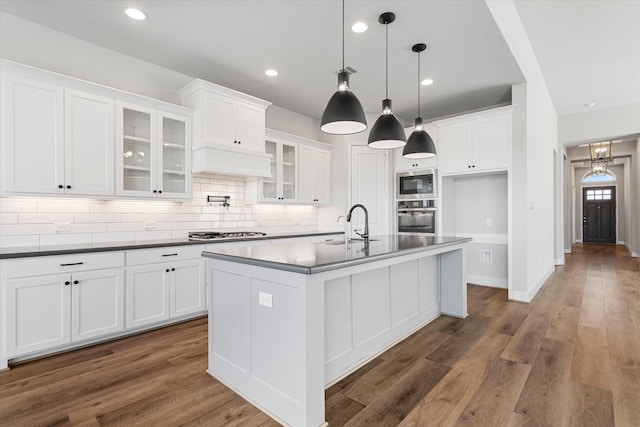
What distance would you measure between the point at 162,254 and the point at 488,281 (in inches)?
184

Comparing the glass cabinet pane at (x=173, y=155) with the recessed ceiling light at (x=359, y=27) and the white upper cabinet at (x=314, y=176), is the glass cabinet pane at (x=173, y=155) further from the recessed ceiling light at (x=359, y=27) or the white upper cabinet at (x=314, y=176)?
the recessed ceiling light at (x=359, y=27)

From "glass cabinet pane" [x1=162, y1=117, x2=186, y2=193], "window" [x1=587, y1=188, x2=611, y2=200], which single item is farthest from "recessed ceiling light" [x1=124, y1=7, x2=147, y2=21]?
"window" [x1=587, y1=188, x2=611, y2=200]

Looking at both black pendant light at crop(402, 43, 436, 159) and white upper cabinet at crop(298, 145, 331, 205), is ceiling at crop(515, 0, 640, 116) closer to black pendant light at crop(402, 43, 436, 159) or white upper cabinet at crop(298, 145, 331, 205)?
black pendant light at crop(402, 43, 436, 159)

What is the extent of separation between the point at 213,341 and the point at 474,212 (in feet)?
14.7

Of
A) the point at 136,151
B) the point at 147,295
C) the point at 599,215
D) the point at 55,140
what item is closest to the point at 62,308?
the point at 147,295

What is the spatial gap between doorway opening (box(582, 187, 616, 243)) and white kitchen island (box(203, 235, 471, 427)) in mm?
13239

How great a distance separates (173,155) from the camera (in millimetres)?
3771

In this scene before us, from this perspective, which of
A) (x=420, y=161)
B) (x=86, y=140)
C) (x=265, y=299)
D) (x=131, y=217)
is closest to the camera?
(x=265, y=299)

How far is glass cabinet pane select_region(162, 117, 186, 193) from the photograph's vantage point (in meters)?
3.67

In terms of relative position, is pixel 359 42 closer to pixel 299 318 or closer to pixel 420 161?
pixel 420 161

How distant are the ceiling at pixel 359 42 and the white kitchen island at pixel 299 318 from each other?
203 centimetres

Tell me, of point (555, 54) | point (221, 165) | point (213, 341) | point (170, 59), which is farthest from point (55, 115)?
point (555, 54)

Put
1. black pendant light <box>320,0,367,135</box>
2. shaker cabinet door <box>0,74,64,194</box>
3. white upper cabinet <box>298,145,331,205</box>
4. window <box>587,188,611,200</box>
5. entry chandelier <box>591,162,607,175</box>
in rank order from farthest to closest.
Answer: window <box>587,188,611,200</box>
entry chandelier <box>591,162,607,175</box>
white upper cabinet <box>298,145,331,205</box>
shaker cabinet door <box>0,74,64,194</box>
black pendant light <box>320,0,367,135</box>

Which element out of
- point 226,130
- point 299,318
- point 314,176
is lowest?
point 299,318
